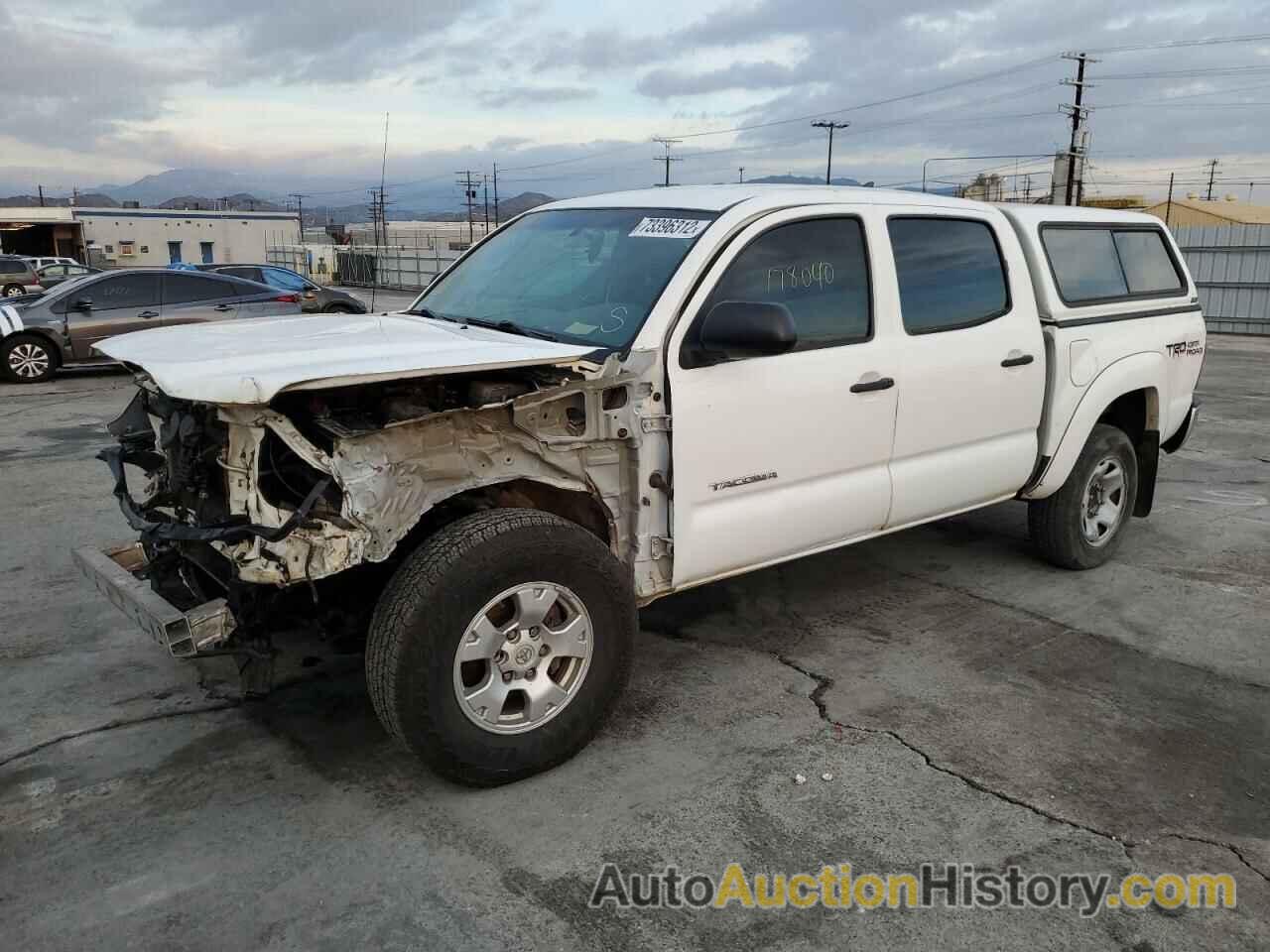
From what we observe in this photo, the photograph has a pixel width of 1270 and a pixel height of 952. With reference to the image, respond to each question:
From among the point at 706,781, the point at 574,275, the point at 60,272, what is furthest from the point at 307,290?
the point at 60,272

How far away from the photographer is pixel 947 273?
4461 millimetres

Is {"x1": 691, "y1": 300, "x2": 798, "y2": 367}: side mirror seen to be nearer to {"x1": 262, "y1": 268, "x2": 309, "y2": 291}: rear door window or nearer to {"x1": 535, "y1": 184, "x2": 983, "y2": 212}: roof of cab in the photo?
{"x1": 535, "y1": 184, "x2": 983, "y2": 212}: roof of cab

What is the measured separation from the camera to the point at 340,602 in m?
3.42

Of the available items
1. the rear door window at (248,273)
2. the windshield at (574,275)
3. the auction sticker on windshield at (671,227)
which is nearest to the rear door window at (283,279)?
the rear door window at (248,273)

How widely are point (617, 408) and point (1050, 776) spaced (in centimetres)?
195

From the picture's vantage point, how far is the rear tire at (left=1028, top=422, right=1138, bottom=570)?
17.3 feet

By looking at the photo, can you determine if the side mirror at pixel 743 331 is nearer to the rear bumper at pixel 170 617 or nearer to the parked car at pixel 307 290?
the rear bumper at pixel 170 617

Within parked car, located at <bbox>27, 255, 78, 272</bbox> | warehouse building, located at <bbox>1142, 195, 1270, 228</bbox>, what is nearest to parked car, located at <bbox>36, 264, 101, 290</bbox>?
parked car, located at <bbox>27, 255, 78, 272</bbox>

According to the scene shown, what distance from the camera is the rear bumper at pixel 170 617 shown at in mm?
2988

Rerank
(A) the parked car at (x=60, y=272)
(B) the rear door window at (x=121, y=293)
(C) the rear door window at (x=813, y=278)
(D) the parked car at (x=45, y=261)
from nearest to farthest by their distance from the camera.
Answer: (C) the rear door window at (x=813, y=278) < (B) the rear door window at (x=121, y=293) < (A) the parked car at (x=60, y=272) < (D) the parked car at (x=45, y=261)

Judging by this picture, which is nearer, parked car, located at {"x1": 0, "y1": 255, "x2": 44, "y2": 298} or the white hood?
the white hood

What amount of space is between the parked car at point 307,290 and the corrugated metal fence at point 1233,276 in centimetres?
1819

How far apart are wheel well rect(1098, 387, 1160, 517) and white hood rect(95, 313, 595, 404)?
3.65 metres

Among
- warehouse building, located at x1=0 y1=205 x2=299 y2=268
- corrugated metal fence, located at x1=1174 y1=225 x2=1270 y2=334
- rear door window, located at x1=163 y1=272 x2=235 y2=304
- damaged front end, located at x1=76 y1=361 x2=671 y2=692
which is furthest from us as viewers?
warehouse building, located at x1=0 y1=205 x2=299 y2=268
